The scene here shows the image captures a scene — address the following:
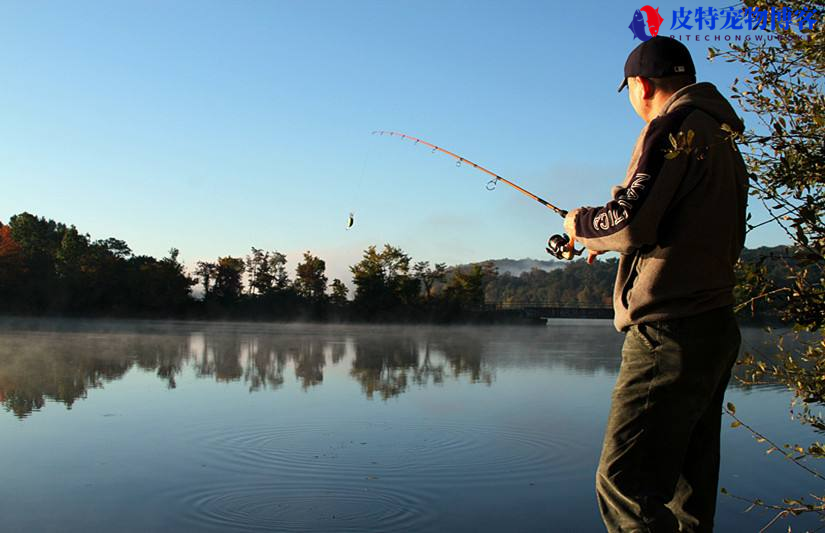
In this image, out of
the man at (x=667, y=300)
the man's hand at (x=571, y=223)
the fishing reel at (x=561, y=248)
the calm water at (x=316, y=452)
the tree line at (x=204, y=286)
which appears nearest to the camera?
the man at (x=667, y=300)

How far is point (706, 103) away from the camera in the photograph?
237cm

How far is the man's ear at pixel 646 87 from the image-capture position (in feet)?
8.20

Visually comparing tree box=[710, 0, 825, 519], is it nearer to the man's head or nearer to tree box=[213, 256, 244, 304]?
the man's head

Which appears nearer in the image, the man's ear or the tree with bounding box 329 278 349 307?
the man's ear

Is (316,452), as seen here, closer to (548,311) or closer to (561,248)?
(561,248)

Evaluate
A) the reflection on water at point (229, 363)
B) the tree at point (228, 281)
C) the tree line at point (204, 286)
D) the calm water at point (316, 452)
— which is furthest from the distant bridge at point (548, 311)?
the calm water at point (316, 452)

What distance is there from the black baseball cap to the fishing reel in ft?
2.22

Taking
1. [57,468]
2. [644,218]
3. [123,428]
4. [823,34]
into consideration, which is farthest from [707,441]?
[123,428]

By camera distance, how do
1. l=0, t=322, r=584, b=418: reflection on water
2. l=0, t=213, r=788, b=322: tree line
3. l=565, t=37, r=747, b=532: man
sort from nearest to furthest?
l=565, t=37, r=747, b=532: man < l=0, t=322, r=584, b=418: reflection on water < l=0, t=213, r=788, b=322: tree line

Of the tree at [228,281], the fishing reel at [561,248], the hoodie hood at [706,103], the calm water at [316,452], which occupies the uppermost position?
the tree at [228,281]

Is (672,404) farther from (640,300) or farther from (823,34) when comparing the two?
(823,34)

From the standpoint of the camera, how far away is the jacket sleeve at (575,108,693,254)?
7.14 ft

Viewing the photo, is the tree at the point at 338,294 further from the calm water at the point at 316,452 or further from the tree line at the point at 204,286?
the calm water at the point at 316,452

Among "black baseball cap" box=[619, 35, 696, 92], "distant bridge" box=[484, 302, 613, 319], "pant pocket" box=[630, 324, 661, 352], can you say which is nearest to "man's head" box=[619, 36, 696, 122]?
"black baseball cap" box=[619, 35, 696, 92]
